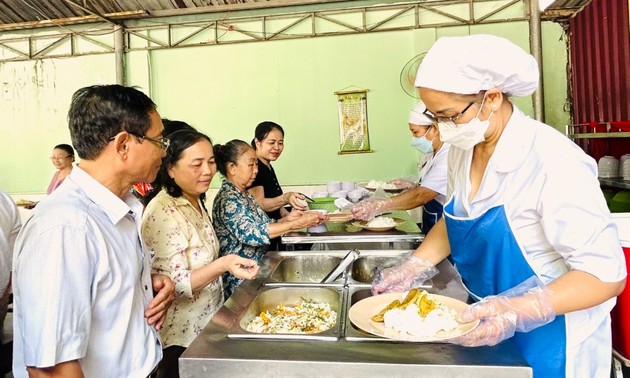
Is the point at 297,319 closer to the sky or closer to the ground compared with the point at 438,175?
closer to the ground

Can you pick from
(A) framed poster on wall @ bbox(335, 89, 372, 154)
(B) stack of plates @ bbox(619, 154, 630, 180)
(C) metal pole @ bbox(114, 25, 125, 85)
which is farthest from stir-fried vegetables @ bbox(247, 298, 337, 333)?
(C) metal pole @ bbox(114, 25, 125, 85)

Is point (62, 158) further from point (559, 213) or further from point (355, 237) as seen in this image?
point (559, 213)

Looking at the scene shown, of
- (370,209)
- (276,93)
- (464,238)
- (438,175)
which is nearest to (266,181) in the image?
(370,209)

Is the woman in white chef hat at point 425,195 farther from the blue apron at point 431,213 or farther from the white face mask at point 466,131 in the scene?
the white face mask at point 466,131

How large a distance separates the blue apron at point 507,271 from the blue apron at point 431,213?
1646 millimetres

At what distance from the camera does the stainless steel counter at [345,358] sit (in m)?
1.10

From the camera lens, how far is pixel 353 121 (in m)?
6.50

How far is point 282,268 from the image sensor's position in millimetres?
2238

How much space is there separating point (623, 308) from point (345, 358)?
38.8 inches

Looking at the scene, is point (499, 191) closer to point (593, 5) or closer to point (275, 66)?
point (593, 5)

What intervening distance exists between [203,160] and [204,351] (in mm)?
904

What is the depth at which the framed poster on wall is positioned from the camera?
6.45 m

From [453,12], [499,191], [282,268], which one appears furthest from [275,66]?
[499,191]

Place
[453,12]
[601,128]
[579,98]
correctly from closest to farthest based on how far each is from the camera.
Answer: [601,128]
[579,98]
[453,12]
